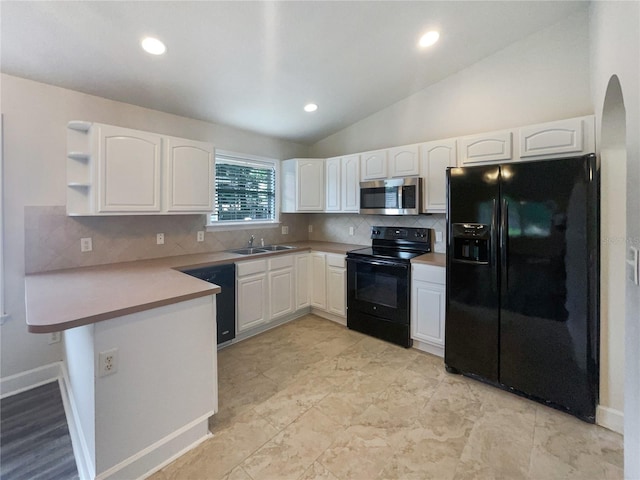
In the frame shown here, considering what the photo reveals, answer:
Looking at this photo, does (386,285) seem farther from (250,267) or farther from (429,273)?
(250,267)

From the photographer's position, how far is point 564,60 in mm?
2543

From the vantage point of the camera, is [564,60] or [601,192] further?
[564,60]

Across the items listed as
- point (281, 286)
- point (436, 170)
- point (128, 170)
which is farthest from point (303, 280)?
point (128, 170)

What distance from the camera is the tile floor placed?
5.16ft

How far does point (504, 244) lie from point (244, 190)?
299cm

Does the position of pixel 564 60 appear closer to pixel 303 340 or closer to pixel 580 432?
pixel 580 432

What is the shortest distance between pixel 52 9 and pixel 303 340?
3174mm

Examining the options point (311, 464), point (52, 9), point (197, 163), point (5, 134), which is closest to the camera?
point (311, 464)

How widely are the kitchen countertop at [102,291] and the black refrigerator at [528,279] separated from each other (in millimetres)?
1957

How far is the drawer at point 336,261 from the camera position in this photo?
3.49 metres

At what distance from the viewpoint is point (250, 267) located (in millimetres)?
3125

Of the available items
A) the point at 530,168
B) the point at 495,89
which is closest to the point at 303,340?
the point at 530,168

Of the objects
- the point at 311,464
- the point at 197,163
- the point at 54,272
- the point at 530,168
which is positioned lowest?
the point at 311,464

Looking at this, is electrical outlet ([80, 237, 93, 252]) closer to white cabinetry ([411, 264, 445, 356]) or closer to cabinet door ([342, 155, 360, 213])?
cabinet door ([342, 155, 360, 213])
